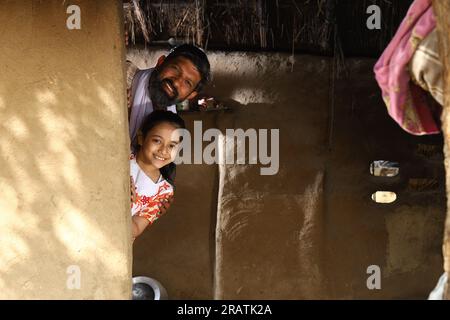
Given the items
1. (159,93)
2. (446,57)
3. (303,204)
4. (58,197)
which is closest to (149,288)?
(303,204)

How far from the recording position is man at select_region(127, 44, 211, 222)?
4.91 m

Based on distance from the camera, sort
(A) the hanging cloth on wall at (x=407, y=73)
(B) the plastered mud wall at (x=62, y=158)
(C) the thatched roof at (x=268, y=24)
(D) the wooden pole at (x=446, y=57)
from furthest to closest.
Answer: (C) the thatched roof at (x=268, y=24), (B) the plastered mud wall at (x=62, y=158), (A) the hanging cloth on wall at (x=407, y=73), (D) the wooden pole at (x=446, y=57)

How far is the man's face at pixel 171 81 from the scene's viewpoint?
194 inches

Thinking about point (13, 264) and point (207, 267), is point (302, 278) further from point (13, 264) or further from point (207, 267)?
point (13, 264)

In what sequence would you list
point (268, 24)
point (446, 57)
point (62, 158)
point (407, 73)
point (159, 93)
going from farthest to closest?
point (268, 24) < point (159, 93) < point (62, 158) < point (407, 73) < point (446, 57)

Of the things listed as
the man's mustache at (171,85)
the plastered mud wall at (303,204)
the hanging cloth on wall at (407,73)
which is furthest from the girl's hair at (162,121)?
the hanging cloth on wall at (407,73)

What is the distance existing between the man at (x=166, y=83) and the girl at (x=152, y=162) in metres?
0.06

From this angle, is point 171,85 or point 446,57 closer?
point 446,57

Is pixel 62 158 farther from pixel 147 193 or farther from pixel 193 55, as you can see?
pixel 193 55

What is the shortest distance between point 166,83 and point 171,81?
4 cm

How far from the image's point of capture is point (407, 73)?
2.63 m

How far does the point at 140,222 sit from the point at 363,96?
1.88 metres

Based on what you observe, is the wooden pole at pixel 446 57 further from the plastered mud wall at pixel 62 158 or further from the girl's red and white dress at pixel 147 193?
the girl's red and white dress at pixel 147 193

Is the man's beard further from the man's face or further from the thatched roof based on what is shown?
the thatched roof
